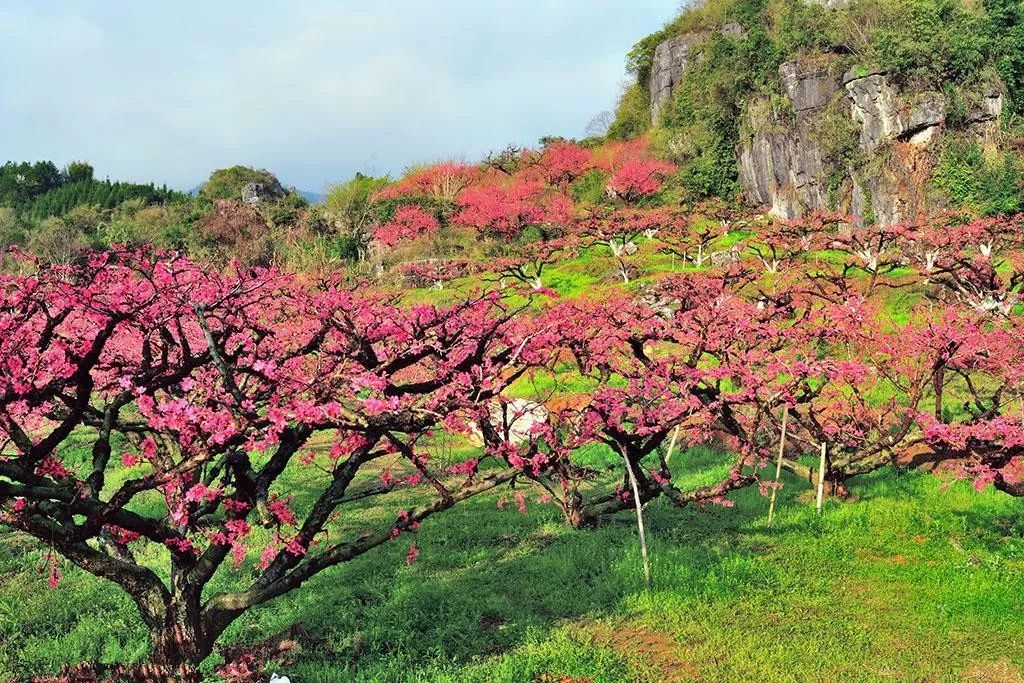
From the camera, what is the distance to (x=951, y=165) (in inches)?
1318

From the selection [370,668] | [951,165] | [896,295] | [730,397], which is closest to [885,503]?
[730,397]

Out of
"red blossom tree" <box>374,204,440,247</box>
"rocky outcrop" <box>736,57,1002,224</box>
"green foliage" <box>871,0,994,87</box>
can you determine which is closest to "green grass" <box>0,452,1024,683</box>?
"rocky outcrop" <box>736,57,1002,224</box>

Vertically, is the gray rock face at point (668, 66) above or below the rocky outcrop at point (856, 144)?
above

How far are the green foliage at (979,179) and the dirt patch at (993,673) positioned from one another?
1265 inches

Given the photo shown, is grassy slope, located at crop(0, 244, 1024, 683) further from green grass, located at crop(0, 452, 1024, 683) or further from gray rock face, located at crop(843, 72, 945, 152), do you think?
gray rock face, located at crop(843, 72, 945, 152)

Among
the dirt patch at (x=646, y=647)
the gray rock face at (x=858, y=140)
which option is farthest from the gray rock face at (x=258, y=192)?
the dirt patch at (x=646, y=647)

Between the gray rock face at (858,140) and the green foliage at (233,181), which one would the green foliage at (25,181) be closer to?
the green foliage at (233,181)

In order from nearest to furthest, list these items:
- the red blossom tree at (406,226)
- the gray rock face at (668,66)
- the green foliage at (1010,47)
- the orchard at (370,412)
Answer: the orchard at (370,412), the green foliage at (1010,47), the red blossom tree at (406,226), the gray rock face at (668,66)

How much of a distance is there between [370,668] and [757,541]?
5.71m

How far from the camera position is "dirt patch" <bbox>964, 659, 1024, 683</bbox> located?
6219 mm

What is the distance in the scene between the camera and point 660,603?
7.77m

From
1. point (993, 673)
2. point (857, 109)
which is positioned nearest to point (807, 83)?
point (857, 109)

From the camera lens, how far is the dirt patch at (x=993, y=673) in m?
6.22

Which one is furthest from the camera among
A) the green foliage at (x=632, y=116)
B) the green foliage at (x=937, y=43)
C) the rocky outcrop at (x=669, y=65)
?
the green foliage at (x=632, y=116)
